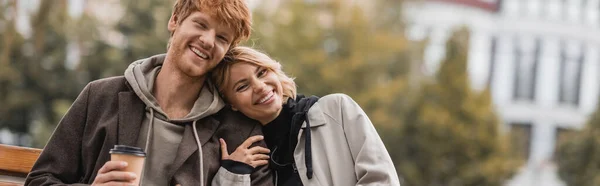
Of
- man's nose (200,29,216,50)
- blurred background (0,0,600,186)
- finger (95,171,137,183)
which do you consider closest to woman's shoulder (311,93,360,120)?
man's nose (200,29,216,50)

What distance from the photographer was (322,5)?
31.3m

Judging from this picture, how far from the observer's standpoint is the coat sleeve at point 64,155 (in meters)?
3.27

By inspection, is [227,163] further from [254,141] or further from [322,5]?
[322,5]

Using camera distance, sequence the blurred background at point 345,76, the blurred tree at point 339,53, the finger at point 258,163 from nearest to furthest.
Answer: the finger at point 258,163 → the blurred background at point 345,76 → the blurred tree at point 339,53

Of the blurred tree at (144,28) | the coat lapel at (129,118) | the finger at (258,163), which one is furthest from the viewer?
the blurred tree at (144,28)

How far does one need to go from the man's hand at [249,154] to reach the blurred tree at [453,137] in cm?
2326

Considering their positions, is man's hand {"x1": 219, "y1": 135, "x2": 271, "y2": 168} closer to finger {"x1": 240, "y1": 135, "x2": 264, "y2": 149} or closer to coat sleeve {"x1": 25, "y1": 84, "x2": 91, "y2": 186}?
finger {"x1": 240, "y1": 135, "x2": 264, "y2": 149}

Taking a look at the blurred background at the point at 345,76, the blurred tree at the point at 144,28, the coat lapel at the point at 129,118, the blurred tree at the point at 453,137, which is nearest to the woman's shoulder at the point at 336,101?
the coat lapel at the point at 129,118

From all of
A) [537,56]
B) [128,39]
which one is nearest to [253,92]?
[128,39]

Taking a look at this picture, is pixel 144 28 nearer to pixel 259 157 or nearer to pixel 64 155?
pixel 259 157

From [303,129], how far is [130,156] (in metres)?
0.90

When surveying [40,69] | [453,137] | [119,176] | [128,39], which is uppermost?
[119,176]

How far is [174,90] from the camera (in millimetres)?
3535

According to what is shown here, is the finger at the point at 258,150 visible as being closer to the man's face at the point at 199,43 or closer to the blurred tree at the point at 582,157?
the man's face at the point at 199,43
